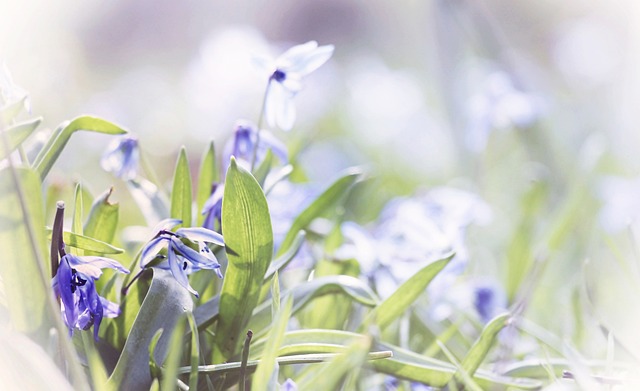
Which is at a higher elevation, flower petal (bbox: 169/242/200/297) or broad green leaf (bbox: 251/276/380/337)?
flower petal (bbox: 169/242/200/297)

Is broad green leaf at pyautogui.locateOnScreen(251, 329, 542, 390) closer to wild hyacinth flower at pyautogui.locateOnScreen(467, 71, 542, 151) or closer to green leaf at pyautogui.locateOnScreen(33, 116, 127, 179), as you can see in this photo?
green leaf at pyautogui.locateOnScreen(33, 116, 127, 179)

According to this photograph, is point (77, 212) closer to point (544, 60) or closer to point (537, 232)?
point (537, 232)

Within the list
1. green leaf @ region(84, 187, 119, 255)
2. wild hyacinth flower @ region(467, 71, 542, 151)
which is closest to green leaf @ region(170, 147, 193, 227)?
green leaf @ region(84, 187, 119, 255)

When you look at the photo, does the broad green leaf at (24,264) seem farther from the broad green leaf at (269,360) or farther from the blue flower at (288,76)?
the blue flower at (288,76)

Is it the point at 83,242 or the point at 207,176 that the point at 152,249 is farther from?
the point at 207,176

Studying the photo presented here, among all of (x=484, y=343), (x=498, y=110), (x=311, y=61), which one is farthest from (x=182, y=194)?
(x=498, y=110)

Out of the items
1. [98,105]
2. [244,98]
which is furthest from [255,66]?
[98,105]
